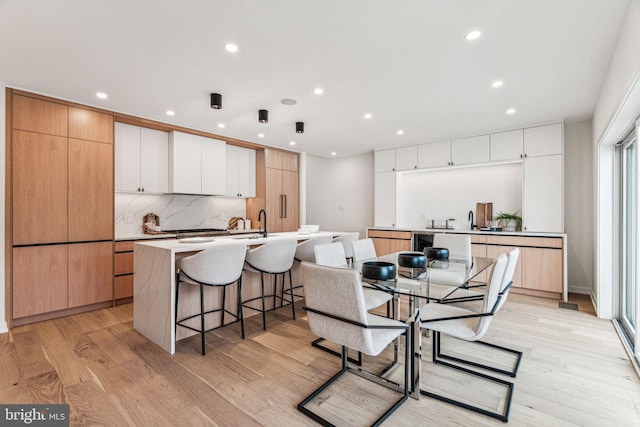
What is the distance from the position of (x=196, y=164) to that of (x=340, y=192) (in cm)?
341

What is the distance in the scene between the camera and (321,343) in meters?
2.77

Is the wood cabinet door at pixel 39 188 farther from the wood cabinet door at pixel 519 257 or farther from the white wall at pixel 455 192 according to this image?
the wood cabinet door at pixel 519 257

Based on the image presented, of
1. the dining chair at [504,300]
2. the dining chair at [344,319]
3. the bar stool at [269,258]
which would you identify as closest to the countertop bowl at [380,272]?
the dining chair at [344,319]

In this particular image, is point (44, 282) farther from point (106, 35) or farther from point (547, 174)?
point (547, 174)

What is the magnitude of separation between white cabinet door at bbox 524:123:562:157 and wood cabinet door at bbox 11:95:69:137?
6044 mm

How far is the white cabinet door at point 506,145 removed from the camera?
15.0 ft

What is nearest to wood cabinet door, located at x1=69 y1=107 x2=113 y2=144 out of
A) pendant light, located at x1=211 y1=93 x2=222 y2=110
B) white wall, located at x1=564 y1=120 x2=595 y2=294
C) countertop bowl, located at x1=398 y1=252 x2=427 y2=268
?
pendant light, located at x1=211 y1=93 x2=222 y2=110

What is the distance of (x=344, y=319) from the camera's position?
5.69 feet

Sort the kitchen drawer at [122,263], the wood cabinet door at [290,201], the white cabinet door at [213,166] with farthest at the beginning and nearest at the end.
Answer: the wood cabinet door at [290,201]
the white cabinet door at [213,166]
the kitchen drawer at [122,263]

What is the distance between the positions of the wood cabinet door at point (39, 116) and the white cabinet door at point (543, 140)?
6.04 meters

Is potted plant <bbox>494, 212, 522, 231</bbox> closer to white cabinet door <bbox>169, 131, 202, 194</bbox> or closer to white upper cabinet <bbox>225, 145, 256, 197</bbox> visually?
white upper cabinet <bbox>225, 145, 256, 197</bbox>

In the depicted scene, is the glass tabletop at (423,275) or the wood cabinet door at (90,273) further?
the wood cabinet door at (90,273)

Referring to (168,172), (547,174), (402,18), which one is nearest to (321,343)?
(402,18)

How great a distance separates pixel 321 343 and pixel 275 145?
4.01 meters
